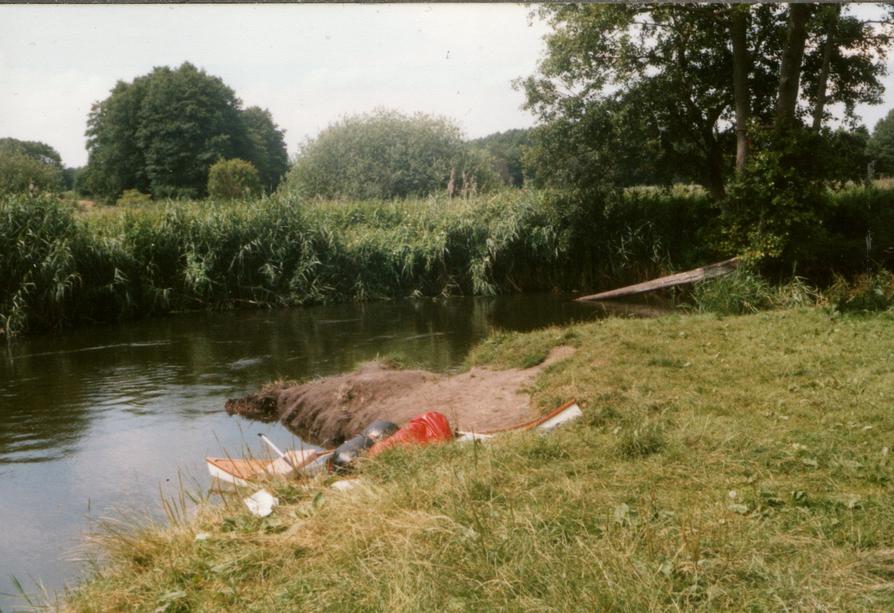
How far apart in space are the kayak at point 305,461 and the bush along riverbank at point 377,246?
10.7 metres

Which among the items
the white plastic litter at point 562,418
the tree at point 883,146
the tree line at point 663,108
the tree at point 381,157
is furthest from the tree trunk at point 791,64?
the tree at point 381,157

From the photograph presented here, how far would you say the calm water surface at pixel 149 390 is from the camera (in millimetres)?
7203

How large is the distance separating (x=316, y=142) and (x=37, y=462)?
26270 mm

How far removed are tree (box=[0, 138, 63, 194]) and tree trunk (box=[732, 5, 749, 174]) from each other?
1441cm

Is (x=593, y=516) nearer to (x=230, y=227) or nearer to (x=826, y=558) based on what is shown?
(x=826, y=558)

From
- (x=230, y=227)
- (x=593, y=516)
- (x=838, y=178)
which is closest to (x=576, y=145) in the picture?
(x=838, y=178)

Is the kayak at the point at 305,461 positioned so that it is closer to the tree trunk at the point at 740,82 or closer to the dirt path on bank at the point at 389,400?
the dirt path on bank at the point at 389,400

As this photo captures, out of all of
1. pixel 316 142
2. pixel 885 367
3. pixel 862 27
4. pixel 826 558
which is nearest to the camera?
pixel 826 558

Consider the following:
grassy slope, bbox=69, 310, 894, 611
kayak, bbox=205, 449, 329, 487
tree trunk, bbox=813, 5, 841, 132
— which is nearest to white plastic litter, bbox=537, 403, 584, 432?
grassy slope, bbox=69, 310, 894, 611

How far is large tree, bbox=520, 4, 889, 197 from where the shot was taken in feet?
54.7

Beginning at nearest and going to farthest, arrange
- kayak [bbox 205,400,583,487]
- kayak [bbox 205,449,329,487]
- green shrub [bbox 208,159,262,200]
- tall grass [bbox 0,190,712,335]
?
1. kayak [bbox 205,449,329,487]
2. kayak [bbox 205,400,583,487]
3. tall grass [bbox 0,190,712,335]
4. green shrub [bbox 208,159,262,200]

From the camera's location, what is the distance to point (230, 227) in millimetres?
18969

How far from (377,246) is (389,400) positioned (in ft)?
37.0

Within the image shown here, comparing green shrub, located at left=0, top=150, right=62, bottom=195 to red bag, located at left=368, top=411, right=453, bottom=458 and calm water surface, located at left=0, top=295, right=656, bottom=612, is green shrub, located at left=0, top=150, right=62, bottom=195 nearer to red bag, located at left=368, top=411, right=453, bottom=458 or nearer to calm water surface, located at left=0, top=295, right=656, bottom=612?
calm water surface, located at left=0, top=295, right=656, bottom=612
